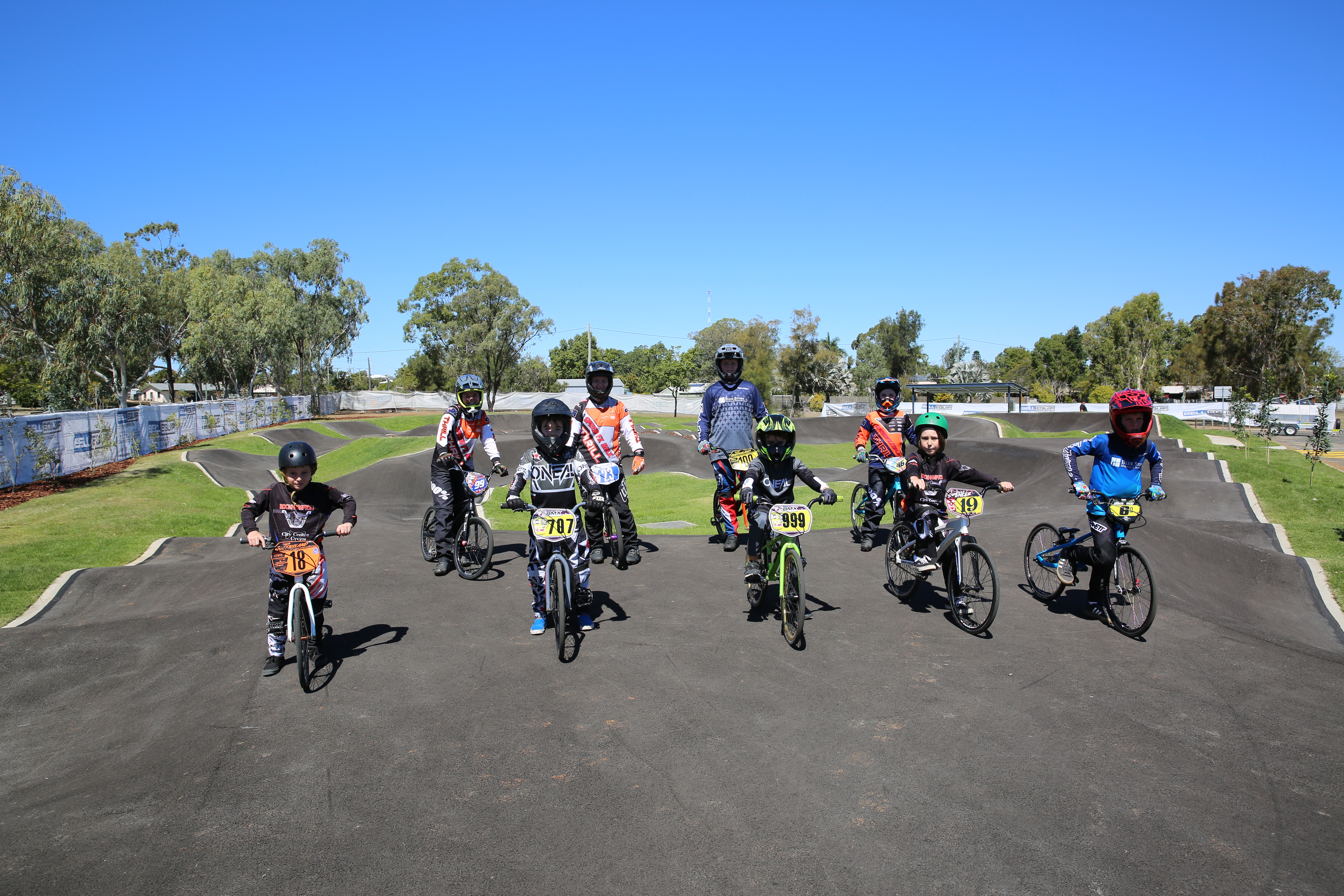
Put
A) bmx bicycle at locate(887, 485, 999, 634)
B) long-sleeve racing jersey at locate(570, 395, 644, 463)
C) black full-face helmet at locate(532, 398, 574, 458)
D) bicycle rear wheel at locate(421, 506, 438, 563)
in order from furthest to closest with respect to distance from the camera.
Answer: bicycle rear wheel at locate(421, 506, 438, 563) < long-sleeve racing jersey at locate(570, 395, 644, 463) < bmx bicycle at locate(887, 485, 999, 634) < black full-face helmet at locate(532, 398, 574, 458)

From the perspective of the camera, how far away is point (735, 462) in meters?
8.05

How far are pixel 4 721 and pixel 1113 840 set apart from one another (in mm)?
7045

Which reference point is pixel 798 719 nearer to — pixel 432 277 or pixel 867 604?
pixel 867 604

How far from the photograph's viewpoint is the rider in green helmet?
7242mm

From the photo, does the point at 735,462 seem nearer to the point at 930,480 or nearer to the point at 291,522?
the point at 930,480

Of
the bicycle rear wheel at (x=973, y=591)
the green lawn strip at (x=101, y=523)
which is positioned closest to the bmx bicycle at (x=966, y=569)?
the bicycle rear wheel at (x=973, y=591)

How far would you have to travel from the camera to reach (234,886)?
3.24 meters

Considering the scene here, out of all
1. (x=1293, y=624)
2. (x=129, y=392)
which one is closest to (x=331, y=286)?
(x=129, y=392)

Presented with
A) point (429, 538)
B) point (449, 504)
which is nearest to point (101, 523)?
point (429, 538)

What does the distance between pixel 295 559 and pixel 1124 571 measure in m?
7.00

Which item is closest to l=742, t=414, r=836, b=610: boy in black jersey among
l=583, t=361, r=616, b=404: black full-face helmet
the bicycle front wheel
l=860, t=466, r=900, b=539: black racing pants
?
the bicycle front wheel

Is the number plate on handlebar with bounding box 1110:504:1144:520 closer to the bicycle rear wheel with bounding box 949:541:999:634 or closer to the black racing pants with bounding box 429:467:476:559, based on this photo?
the bicycle rear wheel with bounding box 949:541:999:634

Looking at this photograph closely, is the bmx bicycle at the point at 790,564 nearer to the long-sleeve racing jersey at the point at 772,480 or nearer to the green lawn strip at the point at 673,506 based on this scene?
the long-sleeve racing jersey at the point at 772,480

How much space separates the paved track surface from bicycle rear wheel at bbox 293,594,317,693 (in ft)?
0.48
